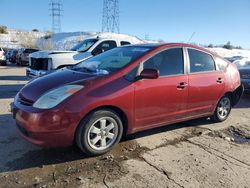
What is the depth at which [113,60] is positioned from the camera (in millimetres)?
4863

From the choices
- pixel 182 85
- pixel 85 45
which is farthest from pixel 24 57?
pixel 182 85

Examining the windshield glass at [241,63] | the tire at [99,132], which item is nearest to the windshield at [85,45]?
the tire at [99,132]

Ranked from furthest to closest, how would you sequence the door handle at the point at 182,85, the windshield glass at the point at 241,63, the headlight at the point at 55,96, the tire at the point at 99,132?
1. the windshield glass at the point at 241,63
2. the door handle at the point at 182,85
3. the tire at the point at 99,132
4. the headlight at the point at 55,96

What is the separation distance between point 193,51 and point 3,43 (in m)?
48.8

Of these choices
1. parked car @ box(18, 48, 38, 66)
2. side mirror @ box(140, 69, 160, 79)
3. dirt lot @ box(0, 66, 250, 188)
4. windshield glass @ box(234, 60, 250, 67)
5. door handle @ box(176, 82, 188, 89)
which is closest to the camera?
dirt lot @ box(0, 66, 250, 188)

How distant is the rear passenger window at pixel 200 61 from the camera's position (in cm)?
528

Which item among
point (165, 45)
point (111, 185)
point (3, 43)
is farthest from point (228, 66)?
point (3, 43)

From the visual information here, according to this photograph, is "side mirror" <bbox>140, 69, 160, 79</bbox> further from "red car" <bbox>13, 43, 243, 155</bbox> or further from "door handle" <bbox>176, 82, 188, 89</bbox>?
"door handle" <bbox>176, 82, 188, 89</bbox>

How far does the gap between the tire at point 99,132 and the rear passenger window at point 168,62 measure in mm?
1038

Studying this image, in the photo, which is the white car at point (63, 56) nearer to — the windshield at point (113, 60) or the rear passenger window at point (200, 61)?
the windshield at point (113, 60)

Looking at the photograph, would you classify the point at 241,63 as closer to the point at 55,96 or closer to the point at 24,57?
the point at 55,96

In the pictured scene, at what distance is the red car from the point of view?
12.4 ft

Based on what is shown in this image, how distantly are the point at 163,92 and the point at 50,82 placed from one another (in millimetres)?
1771

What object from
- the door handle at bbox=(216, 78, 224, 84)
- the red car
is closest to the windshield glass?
the door handle at bbox=(216, 78, 224, 84)
